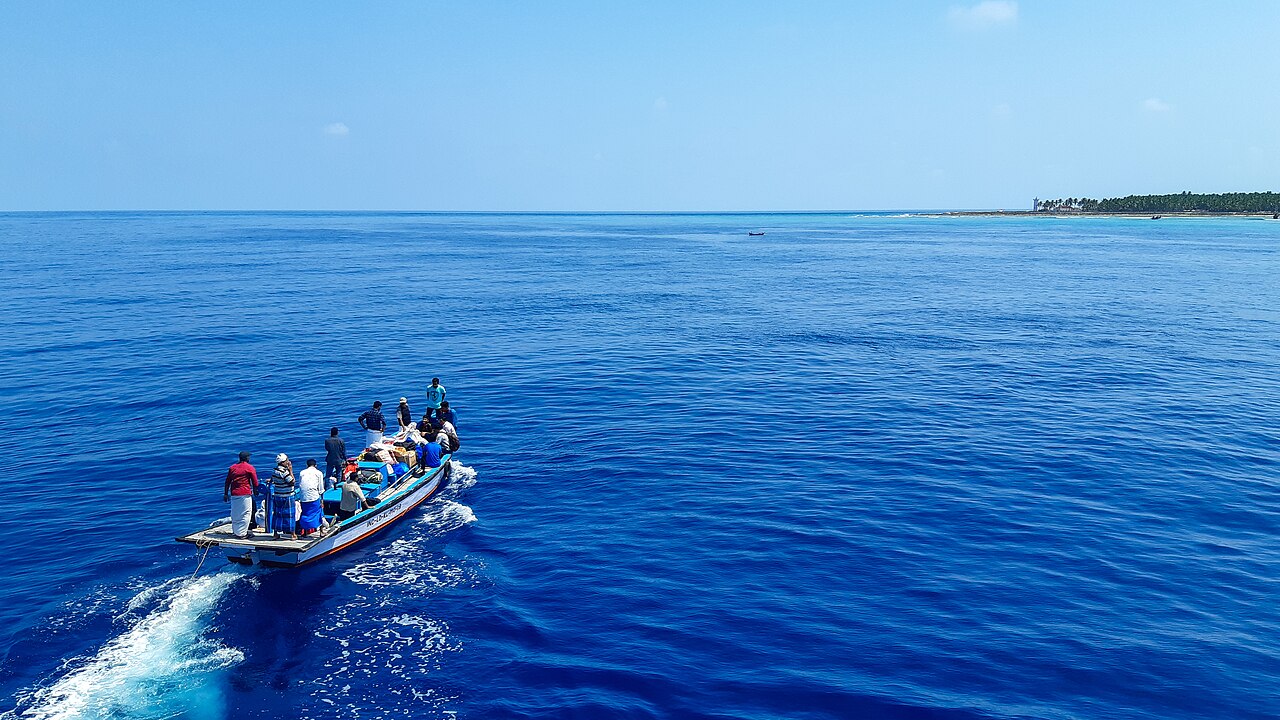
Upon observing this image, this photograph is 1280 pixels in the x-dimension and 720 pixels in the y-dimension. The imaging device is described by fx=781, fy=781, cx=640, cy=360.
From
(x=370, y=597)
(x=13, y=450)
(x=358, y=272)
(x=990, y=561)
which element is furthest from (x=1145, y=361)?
(x=358, y=272)

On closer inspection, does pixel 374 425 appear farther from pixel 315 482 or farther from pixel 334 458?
pixel 315 482

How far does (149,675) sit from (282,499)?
5646mm

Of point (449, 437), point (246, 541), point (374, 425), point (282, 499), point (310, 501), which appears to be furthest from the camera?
point (449, 437)

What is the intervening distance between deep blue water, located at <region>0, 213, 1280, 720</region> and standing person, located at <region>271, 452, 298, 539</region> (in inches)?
58.3

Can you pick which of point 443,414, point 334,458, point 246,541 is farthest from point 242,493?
point 443,414

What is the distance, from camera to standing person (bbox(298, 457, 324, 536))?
21.7 metres

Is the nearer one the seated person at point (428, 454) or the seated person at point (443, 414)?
the seated person at point (428, 454)

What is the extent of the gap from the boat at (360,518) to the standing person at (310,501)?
0.27 meters

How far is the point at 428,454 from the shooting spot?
89.8 ft

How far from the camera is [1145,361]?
4569cm

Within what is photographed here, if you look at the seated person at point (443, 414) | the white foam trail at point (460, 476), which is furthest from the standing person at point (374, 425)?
the white foam trail at point (460, 476)

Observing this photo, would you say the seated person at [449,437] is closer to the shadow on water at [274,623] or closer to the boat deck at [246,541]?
the shadow on water at [274,623]

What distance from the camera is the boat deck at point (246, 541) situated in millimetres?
21094

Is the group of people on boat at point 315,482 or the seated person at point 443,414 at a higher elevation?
the seated person at point 443,414
